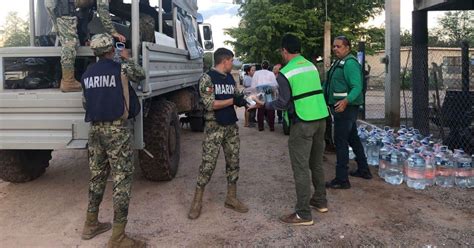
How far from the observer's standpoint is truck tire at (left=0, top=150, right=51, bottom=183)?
554 cm

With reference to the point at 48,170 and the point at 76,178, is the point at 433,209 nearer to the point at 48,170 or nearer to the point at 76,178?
the point at 76,178

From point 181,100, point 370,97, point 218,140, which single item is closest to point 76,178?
point 181,100

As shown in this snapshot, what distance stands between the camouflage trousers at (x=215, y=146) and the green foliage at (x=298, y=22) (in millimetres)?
16699

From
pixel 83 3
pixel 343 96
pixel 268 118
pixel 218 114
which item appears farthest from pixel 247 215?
pixel 268 118

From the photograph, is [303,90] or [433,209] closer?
[303,90]

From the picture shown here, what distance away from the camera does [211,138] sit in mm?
4492

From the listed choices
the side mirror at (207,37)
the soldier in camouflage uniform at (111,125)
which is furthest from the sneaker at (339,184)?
the side mirror at (207,37)

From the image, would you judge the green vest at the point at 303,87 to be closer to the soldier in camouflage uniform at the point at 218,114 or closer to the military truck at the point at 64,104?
the soldier in camouflage uniform at the point at 218,114

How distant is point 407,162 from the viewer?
5520 mm

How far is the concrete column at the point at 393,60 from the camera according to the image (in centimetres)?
919

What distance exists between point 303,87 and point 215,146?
1.06 meters

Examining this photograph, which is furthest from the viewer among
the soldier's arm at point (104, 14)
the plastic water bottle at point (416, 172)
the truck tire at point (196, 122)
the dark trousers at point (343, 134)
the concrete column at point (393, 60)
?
the truck tire at point (196, 122)

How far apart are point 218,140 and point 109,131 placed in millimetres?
1138

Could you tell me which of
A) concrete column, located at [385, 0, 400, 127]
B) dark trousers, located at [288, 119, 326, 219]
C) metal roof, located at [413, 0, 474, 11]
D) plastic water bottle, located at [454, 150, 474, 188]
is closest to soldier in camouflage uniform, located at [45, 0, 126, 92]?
dark trousers, located at [288, 119, 326, 219]
